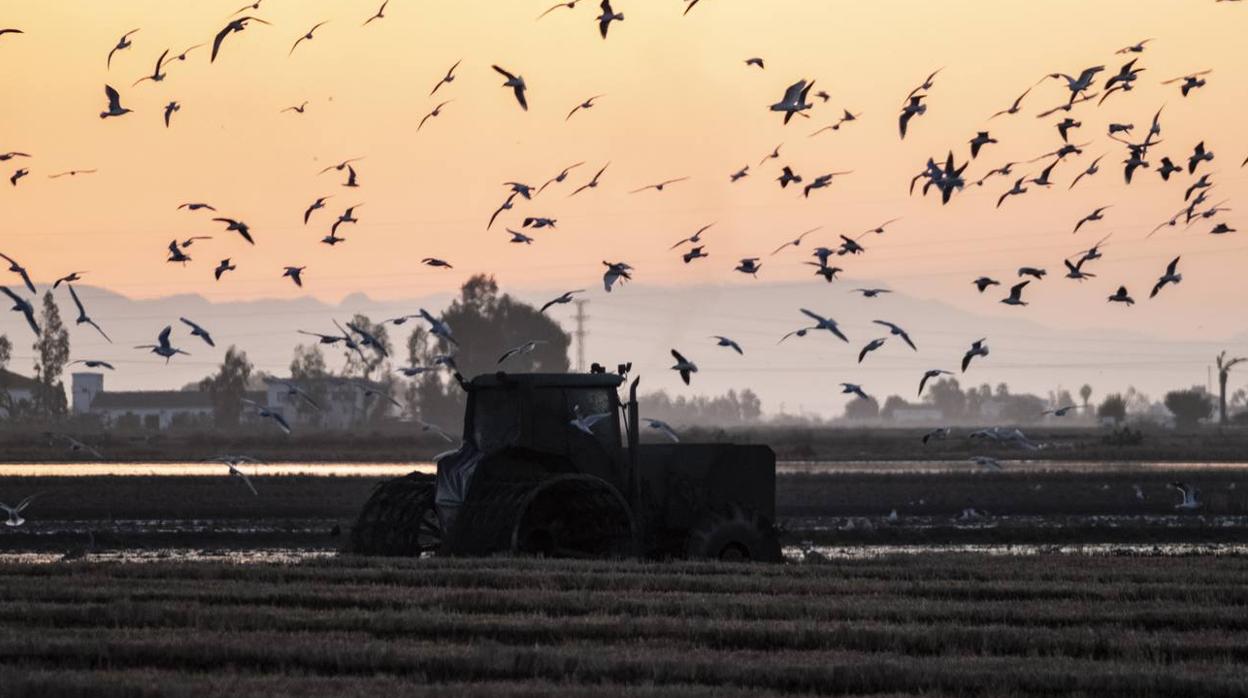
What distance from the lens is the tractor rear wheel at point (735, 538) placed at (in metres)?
23.7

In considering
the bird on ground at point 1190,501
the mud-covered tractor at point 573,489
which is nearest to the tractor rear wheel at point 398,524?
the mud-covered tractor at point 573,489

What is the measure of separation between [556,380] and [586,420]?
0.60m

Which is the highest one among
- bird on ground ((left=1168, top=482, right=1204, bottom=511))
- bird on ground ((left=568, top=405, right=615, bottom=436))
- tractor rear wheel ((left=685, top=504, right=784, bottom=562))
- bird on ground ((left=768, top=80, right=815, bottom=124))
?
bird on ground ((left=768, top=80, right=815, bottom=124))

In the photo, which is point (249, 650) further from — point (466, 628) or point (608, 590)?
point (608, 590)

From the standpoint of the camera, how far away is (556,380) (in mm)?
23266

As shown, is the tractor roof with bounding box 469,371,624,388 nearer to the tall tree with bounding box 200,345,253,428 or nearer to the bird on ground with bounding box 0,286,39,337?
the bird on ground with bounding box 0,286,39,337

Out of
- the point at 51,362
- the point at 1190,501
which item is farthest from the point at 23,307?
the point at 51,362

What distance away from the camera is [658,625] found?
16953 mm

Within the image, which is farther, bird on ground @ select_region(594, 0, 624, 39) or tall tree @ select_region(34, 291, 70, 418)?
tall tree @ select_region(34, 291, 70, 418)

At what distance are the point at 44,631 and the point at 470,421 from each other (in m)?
8.03

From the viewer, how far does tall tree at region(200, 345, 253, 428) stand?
187 metres

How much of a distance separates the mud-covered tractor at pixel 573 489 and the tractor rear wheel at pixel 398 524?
13mm

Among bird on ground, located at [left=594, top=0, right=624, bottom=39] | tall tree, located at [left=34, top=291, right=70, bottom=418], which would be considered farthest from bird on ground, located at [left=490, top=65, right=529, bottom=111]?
tall tree, located at [left=34, top=291, right=70, bottom=418]

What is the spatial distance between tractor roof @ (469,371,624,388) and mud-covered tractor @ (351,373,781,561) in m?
0.02
